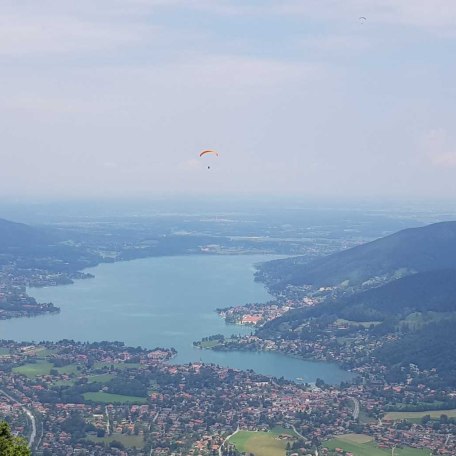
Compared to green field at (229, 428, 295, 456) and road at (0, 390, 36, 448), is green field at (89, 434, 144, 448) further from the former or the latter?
green field at (229, 428, 295, 456)

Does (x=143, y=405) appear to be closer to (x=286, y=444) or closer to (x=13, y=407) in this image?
(x=13, y=407)

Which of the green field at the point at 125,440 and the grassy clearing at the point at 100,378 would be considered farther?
the grassy clearing at the point at 100,378

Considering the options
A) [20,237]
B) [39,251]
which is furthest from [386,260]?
[20,237]

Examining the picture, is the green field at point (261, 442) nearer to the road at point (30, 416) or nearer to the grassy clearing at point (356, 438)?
the grassy clearing at point (356, 438)

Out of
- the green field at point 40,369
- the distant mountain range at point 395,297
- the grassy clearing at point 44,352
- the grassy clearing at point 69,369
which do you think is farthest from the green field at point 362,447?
the grassy clearing at point 44,352

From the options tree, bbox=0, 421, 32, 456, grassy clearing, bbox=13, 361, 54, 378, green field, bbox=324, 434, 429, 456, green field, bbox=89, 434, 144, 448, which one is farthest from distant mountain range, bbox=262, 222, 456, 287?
tree, bbox=0, 421, 32, 456
